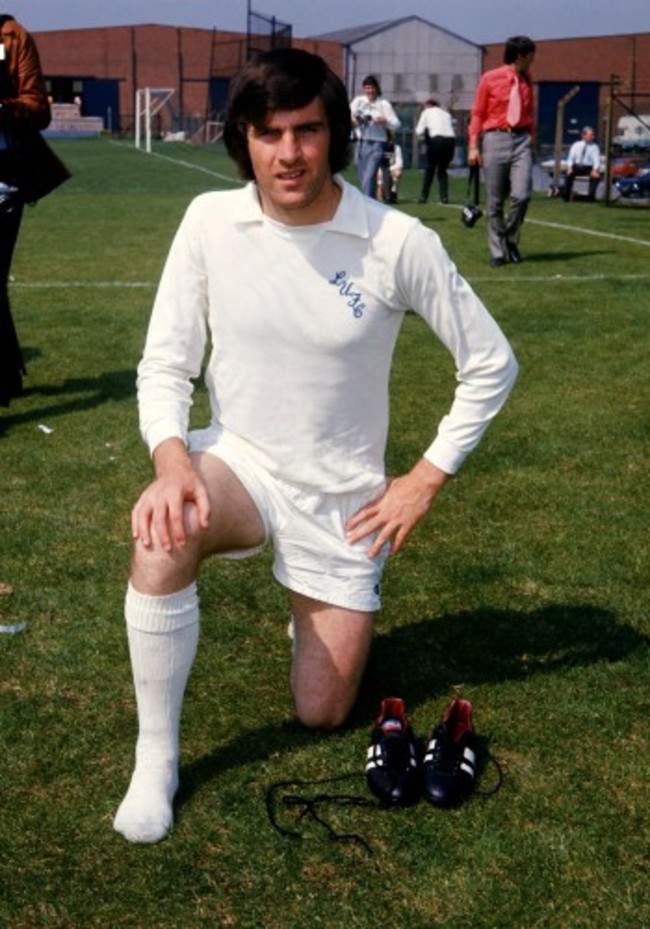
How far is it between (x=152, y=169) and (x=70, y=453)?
1179 inches

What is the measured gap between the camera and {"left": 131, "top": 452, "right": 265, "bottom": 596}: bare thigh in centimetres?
309

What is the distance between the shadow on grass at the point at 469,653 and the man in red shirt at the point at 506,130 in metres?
10.1

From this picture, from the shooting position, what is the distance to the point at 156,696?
10.5 feet

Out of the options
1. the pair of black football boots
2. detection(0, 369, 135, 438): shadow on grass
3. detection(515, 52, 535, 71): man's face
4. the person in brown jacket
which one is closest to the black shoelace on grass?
the pair of black football boots

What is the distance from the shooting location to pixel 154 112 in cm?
7175

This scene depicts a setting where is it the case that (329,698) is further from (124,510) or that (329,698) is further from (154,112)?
(154,112)

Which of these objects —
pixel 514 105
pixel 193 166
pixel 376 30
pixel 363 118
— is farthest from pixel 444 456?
pixel 376 30

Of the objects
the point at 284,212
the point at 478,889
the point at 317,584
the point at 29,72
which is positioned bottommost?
the point at 478,889

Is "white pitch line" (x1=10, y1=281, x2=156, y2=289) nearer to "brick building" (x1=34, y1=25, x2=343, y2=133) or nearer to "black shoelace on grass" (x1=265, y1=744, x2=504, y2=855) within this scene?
"black shoelace on grass" (x1=265, y1=744, x2=504, y2=855)

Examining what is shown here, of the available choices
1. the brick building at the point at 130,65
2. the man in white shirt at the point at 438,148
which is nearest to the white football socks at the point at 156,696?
the man in white shirt at the point at 438,148

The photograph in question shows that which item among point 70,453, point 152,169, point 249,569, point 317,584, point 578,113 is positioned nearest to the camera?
point 317,584

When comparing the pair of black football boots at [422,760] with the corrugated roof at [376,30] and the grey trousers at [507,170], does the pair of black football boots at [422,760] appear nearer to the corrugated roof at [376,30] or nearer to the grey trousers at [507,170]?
the grey trousers at [507,170]

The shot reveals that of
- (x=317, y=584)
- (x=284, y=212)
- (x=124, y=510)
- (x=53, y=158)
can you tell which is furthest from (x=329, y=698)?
(x=53, y=158)

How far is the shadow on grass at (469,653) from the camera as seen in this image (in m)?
3.69
